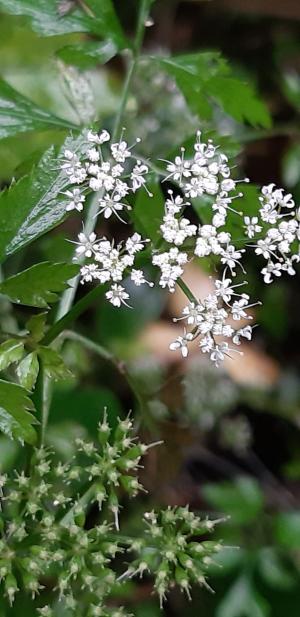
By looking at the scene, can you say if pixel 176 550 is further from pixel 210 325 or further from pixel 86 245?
pixel 86 245

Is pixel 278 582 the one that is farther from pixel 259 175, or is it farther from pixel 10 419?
pixel 259 175

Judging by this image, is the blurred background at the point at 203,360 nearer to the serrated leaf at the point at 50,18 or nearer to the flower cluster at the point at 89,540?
the serrated leaf at the point at 50,18

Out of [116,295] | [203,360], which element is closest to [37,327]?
[116,295]

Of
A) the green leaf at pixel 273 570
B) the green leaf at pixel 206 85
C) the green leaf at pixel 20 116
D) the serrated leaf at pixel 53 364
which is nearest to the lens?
the serrated leaf at pixel 53 364

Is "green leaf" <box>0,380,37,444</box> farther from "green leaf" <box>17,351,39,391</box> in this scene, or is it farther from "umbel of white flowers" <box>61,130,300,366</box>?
"umbel of white flowers" <box>61,130,300,366</box>

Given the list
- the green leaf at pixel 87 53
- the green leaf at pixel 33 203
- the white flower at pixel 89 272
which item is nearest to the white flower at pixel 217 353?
the white flower at pixel 89 272

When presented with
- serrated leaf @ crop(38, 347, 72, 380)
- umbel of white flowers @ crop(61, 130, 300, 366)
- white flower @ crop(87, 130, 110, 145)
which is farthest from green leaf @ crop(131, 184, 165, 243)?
serrated leaf @ crop(38, 347, 72, 380)

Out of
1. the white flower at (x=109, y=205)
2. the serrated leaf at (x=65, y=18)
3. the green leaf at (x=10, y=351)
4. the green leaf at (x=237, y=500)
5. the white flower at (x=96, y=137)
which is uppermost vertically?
the serrated leaf at (x=65, y=18)
